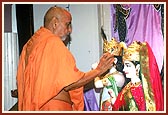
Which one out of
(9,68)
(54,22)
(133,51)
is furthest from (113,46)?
(9,68)

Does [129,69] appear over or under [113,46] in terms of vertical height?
under

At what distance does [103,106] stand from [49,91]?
1.11 ft

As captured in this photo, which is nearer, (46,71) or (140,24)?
(46,71)

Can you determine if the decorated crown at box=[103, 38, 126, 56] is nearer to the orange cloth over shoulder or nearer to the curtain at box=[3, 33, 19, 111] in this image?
the orange cloth over shoulder

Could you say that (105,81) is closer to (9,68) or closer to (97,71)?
(97,71)

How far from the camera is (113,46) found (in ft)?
5.11

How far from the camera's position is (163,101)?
152 cm

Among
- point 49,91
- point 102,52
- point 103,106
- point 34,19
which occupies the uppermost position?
point 34,19

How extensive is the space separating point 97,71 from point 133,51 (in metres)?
0.24

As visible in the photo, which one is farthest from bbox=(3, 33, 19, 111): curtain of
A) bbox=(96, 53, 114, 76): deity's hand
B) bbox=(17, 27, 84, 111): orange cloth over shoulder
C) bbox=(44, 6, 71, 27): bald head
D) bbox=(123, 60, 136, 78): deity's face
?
bbox=(123, 60, 136, 78): deity's face

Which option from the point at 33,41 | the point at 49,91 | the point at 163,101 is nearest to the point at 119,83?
the point at 163,101

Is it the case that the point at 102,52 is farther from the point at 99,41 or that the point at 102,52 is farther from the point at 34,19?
the point at 34,19

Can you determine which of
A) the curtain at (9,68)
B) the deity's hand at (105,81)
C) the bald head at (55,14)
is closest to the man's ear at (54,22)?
the bald head at (55,14)

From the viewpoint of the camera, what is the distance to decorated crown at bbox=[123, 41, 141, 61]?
1.55 metres
